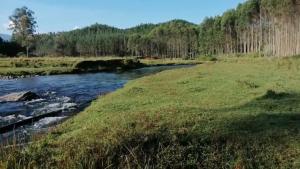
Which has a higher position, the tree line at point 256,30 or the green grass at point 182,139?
the tree line at point 256,30

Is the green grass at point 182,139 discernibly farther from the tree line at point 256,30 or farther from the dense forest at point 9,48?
the dense forest at point 9,48

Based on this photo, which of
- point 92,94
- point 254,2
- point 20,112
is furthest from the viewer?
point 254,2

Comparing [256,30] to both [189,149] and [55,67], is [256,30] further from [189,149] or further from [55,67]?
[189,149]

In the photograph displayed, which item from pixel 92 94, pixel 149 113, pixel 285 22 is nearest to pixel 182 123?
pixel 149 113

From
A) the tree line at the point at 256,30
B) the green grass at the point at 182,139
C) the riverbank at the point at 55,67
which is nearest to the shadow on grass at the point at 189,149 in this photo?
the green grass at the point at 182,139

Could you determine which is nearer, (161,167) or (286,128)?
(161,167)

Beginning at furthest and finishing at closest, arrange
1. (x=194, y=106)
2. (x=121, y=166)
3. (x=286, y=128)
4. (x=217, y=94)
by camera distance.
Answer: (x=217, y=94) → (x=194, y=106) → (x=286, y=128) → (x=121, y=166)

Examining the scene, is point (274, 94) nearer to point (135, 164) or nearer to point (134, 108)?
point (134, 108)

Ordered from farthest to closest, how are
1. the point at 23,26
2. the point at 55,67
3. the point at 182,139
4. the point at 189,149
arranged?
the point at 23,26 → the point at 55,67 → the point at 182,139 → the point at 189,149

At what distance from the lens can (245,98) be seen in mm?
24328

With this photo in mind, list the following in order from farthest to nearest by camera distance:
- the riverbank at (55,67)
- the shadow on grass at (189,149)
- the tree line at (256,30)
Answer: the tree line at (256,30)
the riverbank at (55,67)
the shadow on grass at (189,149)

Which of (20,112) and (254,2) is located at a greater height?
(254,2)

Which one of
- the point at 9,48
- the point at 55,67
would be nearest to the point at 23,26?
the point at 9,48

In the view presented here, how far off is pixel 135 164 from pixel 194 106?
10.6 m
